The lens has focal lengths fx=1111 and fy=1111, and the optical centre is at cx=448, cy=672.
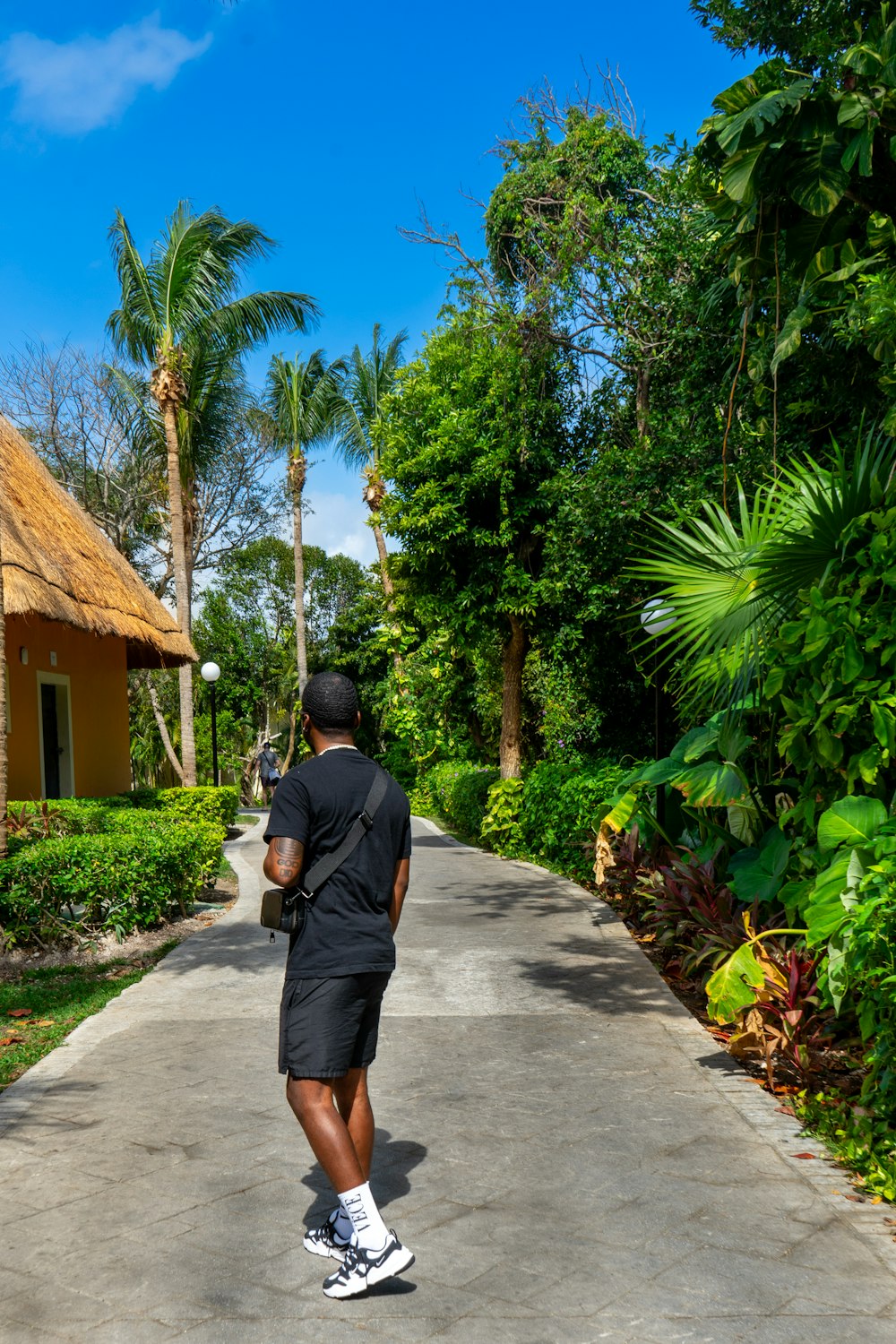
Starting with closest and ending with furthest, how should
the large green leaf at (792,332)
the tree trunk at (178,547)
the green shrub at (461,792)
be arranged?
the large green leaf at (792,332), the green shrub at (461,792), the tree trunk at (178,547)

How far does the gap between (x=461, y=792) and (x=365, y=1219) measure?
17276 mm

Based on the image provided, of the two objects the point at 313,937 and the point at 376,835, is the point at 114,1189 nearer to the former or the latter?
the point at 313,937

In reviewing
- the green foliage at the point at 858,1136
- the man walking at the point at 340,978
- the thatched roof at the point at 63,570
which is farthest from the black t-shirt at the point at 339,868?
the thatched roof at the point at 63,570

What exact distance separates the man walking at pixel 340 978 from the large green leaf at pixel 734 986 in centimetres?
226

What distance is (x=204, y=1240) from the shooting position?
3646 mm

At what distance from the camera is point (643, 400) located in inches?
507

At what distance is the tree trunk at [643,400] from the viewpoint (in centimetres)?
1258

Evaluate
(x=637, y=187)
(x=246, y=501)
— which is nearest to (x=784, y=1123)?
(x=637, y=187)

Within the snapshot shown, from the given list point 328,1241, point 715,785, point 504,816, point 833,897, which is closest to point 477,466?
point 504,816

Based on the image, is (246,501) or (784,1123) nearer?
(784,1123)

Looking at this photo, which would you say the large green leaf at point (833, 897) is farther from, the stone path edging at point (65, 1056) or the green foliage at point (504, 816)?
the green foliage at point (504, 816)

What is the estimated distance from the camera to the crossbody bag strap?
11.4 feet

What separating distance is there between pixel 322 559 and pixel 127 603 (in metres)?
25.5

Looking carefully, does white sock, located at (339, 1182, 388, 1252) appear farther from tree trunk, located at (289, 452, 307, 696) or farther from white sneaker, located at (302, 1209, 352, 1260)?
tree trunk, located at (289, 452, 307, 696)
